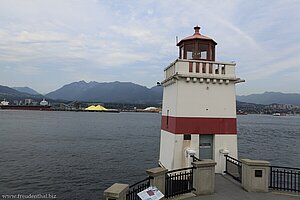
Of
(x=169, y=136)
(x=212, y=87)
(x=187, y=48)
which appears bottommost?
(x=169, y=136)

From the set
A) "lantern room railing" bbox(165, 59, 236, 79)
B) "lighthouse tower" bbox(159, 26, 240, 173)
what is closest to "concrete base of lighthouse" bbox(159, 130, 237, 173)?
"lighthouse tower" bbox(159, 26, 240, 173)

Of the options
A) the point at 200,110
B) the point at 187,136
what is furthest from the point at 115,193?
the point at 200,110

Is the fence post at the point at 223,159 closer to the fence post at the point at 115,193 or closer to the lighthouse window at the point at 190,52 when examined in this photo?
the lighthouse window at the point at 190,52

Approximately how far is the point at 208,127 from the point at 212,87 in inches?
63.4

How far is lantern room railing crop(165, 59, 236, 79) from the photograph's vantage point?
11242 millimetres

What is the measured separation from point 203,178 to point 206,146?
116 inches

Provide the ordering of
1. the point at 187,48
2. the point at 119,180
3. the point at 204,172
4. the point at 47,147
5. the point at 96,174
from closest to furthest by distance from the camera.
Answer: the point at 204,172 < the point at 187,48 < the point at 119,180 < the point at 96,174 < the point at 47,147

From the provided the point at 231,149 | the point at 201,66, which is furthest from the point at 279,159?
the point at 201,66

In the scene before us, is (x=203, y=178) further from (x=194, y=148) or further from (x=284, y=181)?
(x=284, y=181)

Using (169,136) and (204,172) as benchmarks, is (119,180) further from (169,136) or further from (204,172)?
Answer: (204,172)

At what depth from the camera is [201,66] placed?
11.4 m

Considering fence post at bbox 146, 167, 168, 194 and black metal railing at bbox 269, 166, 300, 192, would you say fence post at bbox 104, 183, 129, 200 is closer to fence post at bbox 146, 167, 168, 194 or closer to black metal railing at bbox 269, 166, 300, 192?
fence post at bbox 146, 167, 168, 194

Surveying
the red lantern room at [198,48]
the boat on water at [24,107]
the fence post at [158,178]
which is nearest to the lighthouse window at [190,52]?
the red lantern room at [198,48]

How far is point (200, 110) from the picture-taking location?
11.5 m
